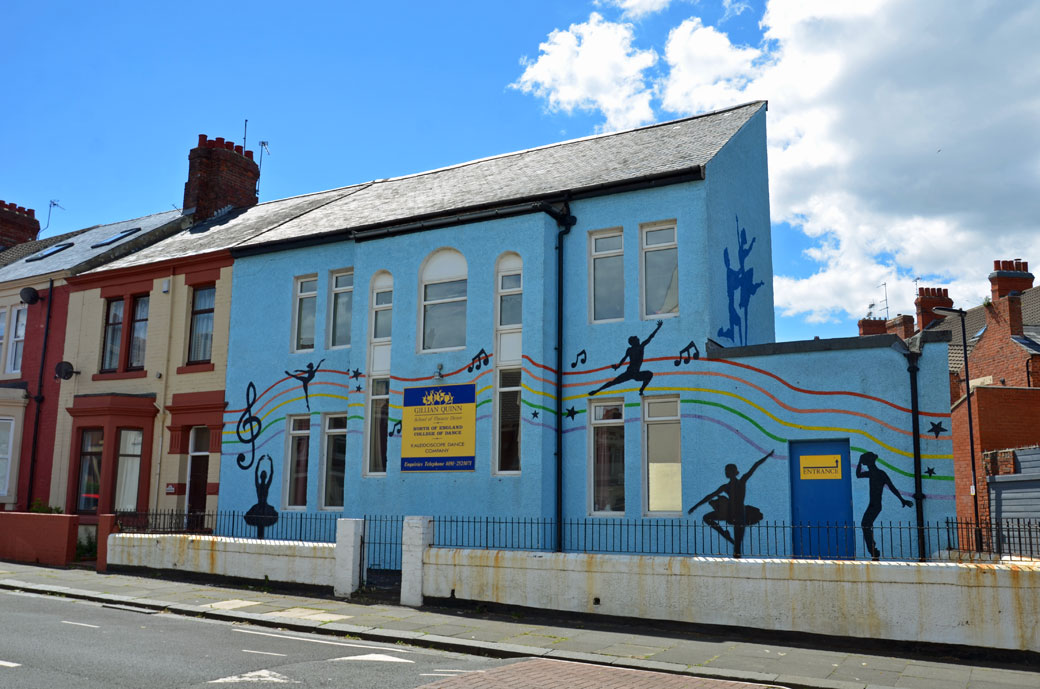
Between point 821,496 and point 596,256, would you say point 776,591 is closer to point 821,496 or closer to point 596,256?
point 821,496

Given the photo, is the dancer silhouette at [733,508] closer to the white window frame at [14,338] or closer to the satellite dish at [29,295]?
the satellite dish at [29,295]

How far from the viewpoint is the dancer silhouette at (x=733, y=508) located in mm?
14047

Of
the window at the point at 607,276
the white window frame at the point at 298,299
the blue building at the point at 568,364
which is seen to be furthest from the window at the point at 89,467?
the window at the point at 607,276

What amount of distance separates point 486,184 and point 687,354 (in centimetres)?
658

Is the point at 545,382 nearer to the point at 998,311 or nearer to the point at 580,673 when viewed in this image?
the point at 580,673

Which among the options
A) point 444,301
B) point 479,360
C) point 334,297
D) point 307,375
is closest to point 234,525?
point 307,375

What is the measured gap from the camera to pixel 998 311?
1300 inches

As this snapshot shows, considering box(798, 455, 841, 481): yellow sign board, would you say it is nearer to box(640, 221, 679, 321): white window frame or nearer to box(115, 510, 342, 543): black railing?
box(640, 221, 679, 321): white window frame

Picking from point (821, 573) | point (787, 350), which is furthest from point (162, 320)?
point (821, 573)

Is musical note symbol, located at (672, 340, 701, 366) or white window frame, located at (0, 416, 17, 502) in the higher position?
musical note symbol, located at (672, 340, 701, 366)

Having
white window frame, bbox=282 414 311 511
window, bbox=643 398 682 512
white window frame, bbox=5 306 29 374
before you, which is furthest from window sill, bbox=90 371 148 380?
window, bbox=643 398 682 512

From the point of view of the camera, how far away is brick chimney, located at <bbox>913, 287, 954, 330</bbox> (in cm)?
3769

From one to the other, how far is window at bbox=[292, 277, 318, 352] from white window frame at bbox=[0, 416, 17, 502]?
977 centimetres

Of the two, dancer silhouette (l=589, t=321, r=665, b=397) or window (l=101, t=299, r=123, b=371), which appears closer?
dancer silhouette (l=589, t=321, r=665, b=397)
